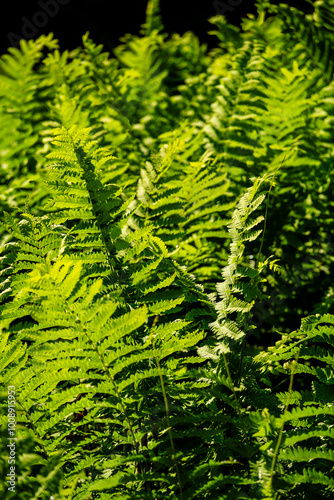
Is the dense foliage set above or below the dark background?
below

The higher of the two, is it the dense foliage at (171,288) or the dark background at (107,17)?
the dark background at (107,17)

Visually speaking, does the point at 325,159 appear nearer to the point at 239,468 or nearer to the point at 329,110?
the point at 329,110

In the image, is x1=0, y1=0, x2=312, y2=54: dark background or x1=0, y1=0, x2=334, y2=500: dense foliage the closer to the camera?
x1=0, y1=0, x2=334, y2=500: dense foliage

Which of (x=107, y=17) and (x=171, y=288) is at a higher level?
(x=107, y=17)

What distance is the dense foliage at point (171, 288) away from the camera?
84cm

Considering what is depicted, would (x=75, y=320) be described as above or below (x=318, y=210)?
above

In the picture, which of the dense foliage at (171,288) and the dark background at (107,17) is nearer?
the dense foliage at (171,288)

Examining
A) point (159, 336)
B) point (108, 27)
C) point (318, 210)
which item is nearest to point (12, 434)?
point (159, 336)

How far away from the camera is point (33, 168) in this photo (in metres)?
1.97

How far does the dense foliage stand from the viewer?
84 cm

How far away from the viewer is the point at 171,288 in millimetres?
1289

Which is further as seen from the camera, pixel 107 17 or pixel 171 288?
pixel 107 17

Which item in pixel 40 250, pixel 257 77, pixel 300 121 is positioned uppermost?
pixel 257 77

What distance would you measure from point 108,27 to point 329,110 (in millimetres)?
4208
